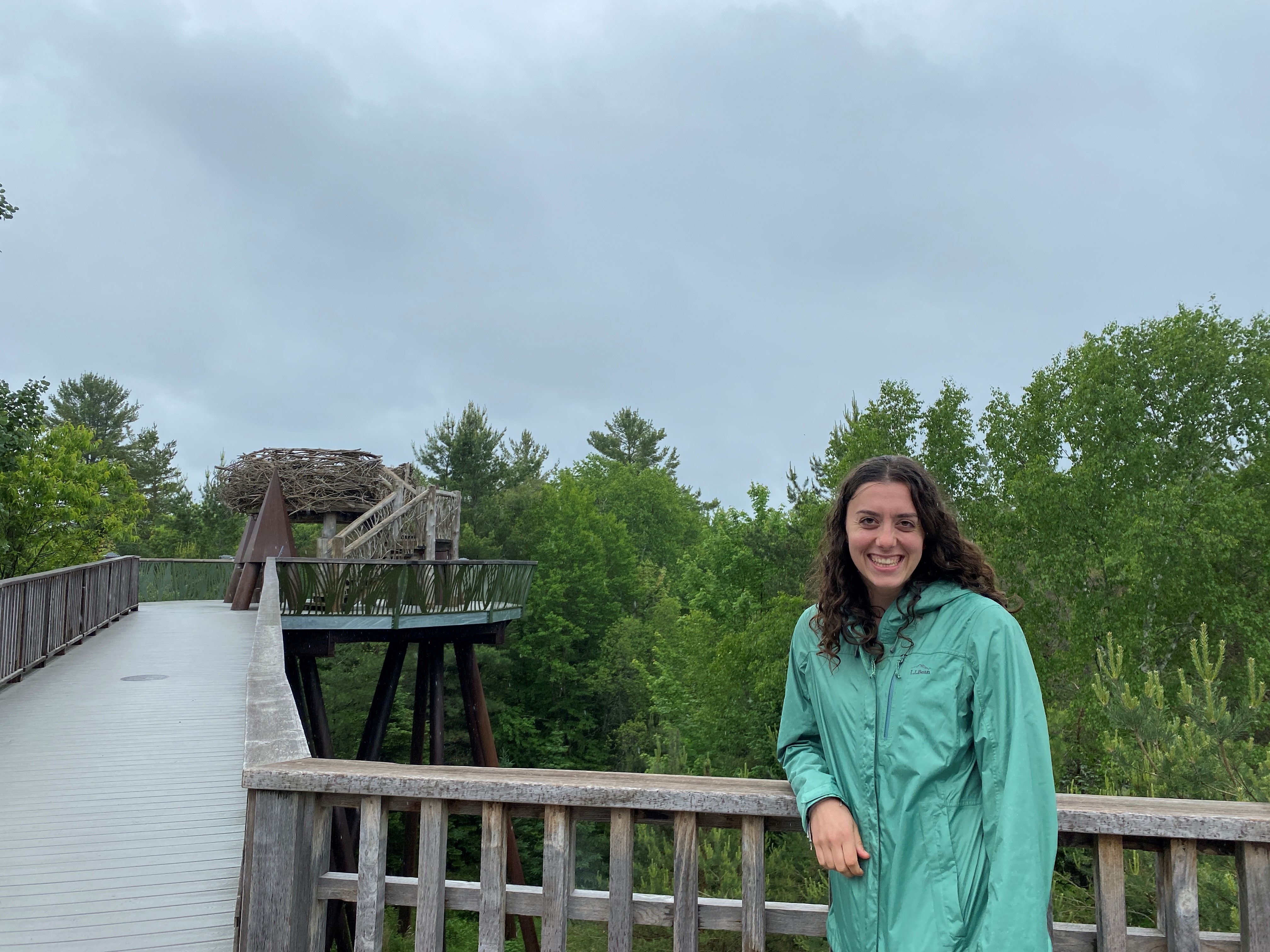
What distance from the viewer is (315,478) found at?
19.9 m

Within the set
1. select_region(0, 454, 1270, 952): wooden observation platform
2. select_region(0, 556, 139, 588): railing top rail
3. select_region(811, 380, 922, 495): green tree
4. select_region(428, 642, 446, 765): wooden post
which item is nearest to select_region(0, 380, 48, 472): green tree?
select_region(0, 556, 139, 588): railing top rail

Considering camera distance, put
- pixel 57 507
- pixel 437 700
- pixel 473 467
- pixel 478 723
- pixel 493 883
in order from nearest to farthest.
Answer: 1. pixel 493 883
2. pixel 437 700
3. pixel 478 723
4. pixel 57 507
5. pixel 473 467

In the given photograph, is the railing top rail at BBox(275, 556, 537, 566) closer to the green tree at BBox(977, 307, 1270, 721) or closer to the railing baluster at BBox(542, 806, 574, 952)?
the railing baluster at BBox(542, 806, 574, 952)

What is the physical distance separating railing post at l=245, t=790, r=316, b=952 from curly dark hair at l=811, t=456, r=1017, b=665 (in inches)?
54.5

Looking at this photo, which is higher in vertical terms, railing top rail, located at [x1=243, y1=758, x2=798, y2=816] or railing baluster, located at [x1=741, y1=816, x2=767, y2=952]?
railing top rail, located at [x1=243, y1=758, x2=798, y2=816]

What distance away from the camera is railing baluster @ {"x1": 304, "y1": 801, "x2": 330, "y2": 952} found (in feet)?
7.09

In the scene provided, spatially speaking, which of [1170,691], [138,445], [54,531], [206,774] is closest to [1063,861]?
[206,774]

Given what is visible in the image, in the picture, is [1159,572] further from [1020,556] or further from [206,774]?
[206,774]

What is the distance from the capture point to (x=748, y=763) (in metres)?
25.5

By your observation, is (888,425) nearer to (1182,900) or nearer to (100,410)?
(1182,900)

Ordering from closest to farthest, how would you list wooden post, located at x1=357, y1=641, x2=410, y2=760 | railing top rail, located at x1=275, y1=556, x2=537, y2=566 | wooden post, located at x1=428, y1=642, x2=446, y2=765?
railing top rail, located at x1=275, y1=556, x2=537, y2=566, wooden post, located at x1=357, y1=641, x2=410, y2=760, wooden post, located at x1=428, y1=642, x2=446, y2=765

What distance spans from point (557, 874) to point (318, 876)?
0.66 metres

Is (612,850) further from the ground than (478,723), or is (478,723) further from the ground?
(612,850)

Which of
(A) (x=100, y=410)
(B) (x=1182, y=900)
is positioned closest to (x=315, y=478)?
(B) (x=1182, y=900)
